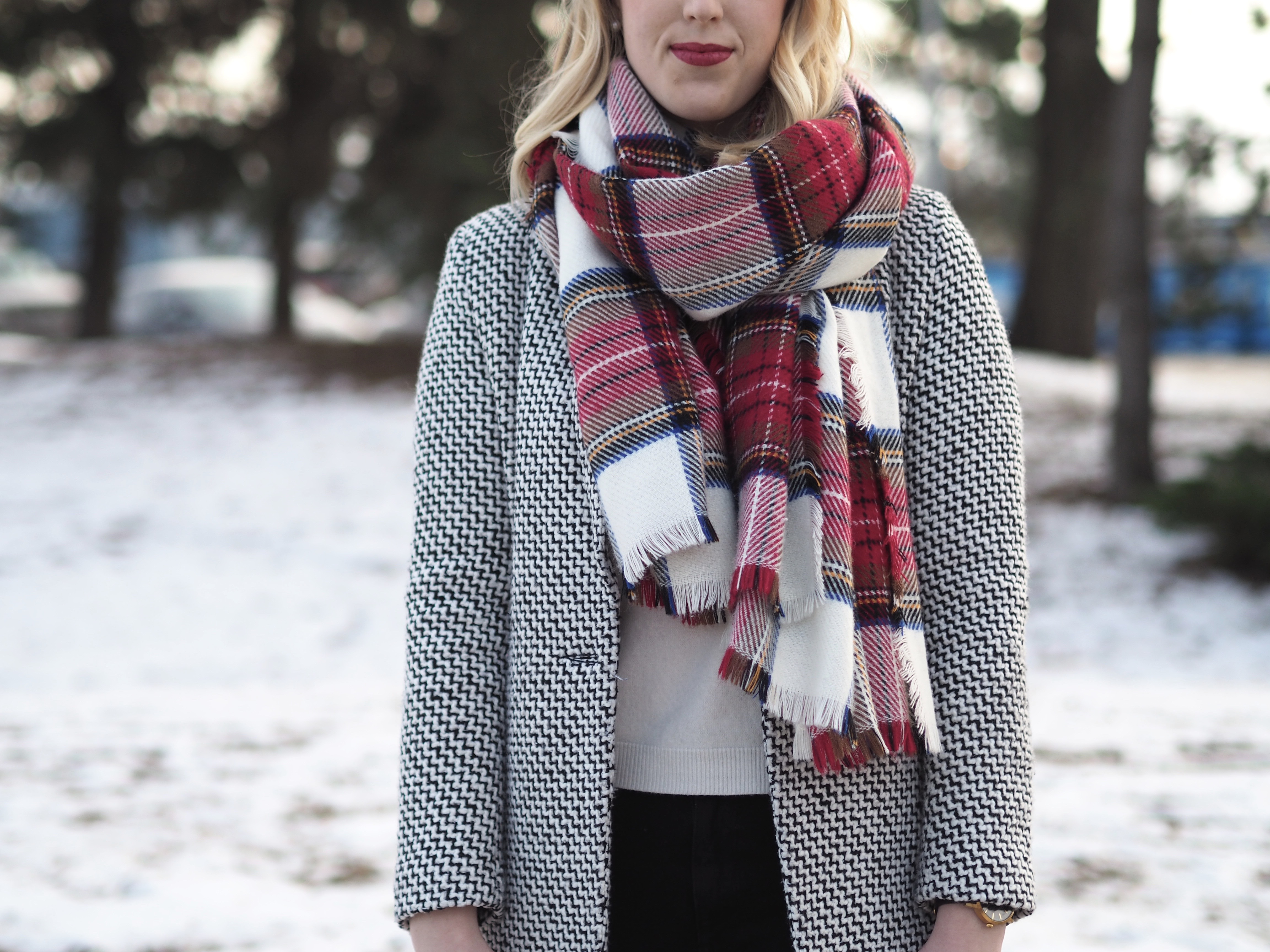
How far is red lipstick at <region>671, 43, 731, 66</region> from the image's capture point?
5.33 ft

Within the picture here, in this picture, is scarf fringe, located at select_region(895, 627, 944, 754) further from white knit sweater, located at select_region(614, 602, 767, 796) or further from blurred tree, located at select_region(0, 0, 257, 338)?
blurred tree, located at select_region(0, 0, 257, 338)

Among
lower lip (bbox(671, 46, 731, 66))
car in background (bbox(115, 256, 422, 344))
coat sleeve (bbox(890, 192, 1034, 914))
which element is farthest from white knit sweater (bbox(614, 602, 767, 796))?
car in background (bbox(115, 256, 422, 344))

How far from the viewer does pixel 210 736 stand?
514 cm

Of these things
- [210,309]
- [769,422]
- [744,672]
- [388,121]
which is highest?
[210,309]

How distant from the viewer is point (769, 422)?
1522mm

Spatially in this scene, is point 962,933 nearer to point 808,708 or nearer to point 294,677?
point 808,708

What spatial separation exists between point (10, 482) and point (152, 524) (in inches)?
61.5

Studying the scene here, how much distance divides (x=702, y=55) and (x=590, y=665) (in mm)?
781

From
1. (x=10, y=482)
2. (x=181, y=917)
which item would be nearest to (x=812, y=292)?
(x=181, y=917)

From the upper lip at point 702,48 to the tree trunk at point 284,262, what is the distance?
14.5 metres

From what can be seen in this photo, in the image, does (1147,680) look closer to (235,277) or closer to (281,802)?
(281,802)

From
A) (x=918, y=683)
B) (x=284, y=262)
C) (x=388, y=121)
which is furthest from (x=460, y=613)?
(x=284, y=262)

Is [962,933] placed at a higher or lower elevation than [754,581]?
lower

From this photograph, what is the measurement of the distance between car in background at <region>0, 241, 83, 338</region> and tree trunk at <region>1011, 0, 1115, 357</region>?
15.2 metres
